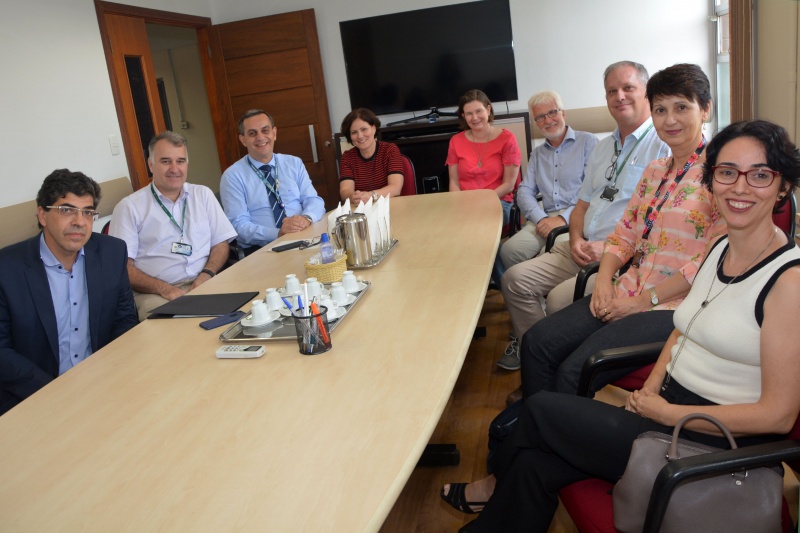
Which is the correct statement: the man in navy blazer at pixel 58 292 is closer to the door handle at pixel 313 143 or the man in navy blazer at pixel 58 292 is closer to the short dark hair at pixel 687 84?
the short dark hair at pixel 687 84

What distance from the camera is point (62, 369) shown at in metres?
2.48

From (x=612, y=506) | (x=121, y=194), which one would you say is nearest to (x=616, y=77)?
(x=612, y=506)

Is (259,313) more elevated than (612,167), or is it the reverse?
(612,167)

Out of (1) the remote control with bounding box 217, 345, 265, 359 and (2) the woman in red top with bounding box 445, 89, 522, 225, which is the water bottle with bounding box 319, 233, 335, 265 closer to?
(1) the remote control with bounding box 217, 345, 265, 359

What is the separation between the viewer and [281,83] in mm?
6715

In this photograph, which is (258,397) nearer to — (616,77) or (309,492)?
(309,492)

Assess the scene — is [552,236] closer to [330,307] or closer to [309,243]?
[309,243]

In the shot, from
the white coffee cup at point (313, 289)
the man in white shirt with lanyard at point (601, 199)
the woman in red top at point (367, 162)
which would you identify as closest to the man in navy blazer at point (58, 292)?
the white coffee cup at point (313, 289)

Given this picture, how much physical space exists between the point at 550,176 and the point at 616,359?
85.1 inches

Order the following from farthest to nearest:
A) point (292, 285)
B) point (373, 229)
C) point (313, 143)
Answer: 1. point (313, 143)
2. point (373, 229)
3. point (292, 285)

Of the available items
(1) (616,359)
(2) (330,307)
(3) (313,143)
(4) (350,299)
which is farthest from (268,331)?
(3) (313,143)

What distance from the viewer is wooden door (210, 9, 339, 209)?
6.59 meters

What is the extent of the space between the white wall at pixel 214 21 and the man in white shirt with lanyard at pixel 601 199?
10.7 ft

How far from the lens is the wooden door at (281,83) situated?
6.59 meters
